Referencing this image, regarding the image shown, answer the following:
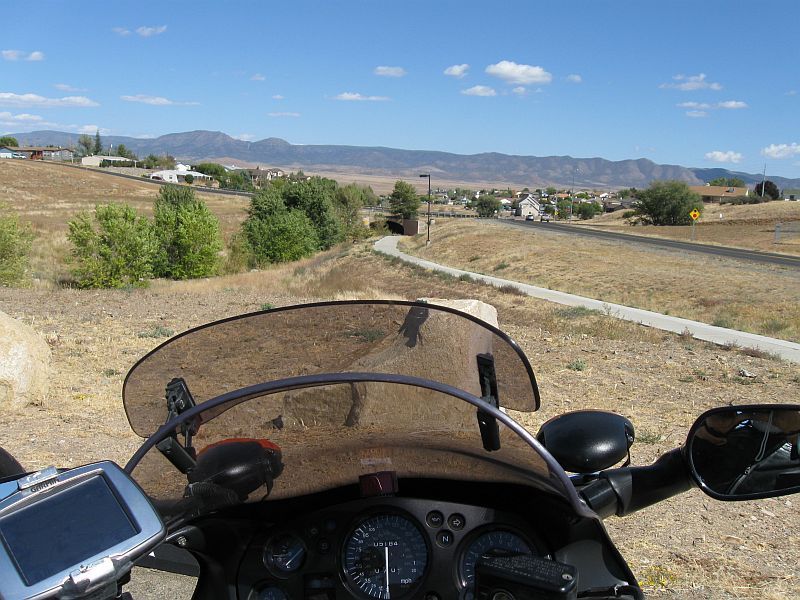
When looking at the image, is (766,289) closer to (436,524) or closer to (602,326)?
(602,326)

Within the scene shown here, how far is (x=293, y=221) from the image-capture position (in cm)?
5534

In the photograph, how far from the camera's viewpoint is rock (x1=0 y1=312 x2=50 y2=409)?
8.22m

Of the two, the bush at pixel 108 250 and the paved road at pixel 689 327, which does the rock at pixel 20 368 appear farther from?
the bush at pixel 108 250

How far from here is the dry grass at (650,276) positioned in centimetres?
2506

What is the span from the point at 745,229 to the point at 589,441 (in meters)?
76.6

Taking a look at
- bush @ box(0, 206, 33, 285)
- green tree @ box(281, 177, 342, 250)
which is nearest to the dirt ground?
bush @ box(0, 206, 33, 285)

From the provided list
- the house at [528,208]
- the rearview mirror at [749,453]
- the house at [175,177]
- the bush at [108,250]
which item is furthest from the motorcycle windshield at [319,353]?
the house at [528,208]

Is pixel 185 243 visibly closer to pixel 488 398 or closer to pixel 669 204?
pixel 488 398

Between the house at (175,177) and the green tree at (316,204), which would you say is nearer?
the green tree at (316,204)

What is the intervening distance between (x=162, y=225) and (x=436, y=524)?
41443 millimetres

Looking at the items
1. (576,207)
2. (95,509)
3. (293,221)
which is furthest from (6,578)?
(576,207)

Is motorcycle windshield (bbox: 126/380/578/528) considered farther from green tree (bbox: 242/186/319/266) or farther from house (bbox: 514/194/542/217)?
house (bbox: 514/194/542/217)

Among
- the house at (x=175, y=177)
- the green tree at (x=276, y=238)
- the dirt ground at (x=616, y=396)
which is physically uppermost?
the house at (x=175, y=177)

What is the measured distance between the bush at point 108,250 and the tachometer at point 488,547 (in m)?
31.9
